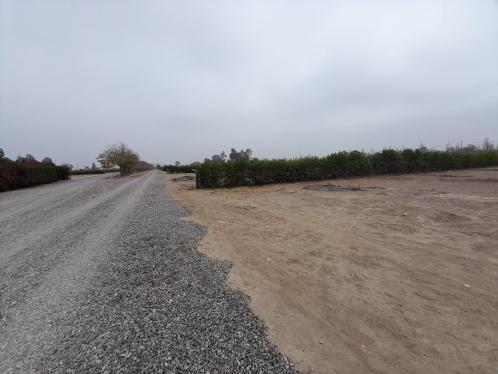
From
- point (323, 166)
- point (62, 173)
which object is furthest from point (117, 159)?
point (323, 166)

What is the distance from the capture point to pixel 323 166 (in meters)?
18.9

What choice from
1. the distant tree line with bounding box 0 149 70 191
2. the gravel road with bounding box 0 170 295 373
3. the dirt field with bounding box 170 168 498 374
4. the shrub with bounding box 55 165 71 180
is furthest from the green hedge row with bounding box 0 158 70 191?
the dirt field with bounding box 170 168 498 374

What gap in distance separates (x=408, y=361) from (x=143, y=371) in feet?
7.06

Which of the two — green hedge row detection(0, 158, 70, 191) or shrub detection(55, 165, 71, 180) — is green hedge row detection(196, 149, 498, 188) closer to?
green hedge row detection(0, 158, 70, 191)

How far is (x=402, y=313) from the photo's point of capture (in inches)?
99.7

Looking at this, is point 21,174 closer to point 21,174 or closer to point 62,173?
point 21,174

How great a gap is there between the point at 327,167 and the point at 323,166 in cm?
38

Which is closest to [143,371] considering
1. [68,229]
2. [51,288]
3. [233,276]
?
[233,276]

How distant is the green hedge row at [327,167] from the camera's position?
1586 cm

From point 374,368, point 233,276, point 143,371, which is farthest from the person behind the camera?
point 233,276

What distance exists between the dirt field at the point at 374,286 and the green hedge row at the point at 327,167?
31.9ft

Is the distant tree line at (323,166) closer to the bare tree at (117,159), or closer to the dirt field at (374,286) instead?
the dirt field at (374,286)

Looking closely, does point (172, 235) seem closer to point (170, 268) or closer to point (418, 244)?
point (170, 268)

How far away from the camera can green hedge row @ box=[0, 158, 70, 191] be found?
15.7 meters
